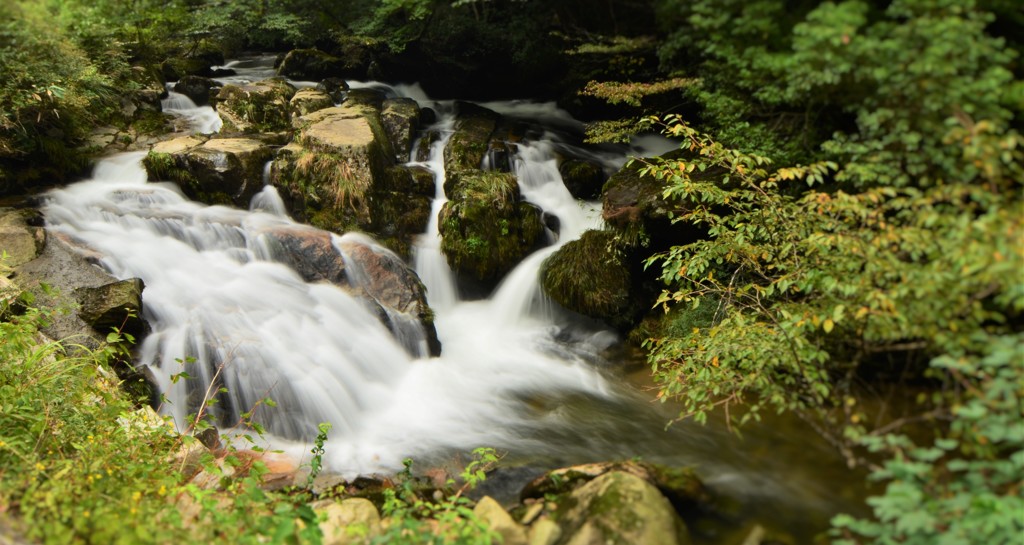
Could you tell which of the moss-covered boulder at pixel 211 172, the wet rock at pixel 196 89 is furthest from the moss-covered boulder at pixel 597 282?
the wet rock at pixel 196 89

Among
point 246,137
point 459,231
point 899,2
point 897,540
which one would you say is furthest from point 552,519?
point 246,137

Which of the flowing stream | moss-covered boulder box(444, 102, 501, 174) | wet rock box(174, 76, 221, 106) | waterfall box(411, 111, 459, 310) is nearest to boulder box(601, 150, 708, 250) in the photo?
the flowing stream

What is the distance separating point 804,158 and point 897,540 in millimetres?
3016

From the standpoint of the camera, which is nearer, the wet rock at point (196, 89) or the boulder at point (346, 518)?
the boulder at point (346, 518)

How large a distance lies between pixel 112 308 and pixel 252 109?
5.72 metres

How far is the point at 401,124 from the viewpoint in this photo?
10289mm

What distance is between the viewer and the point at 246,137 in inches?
374

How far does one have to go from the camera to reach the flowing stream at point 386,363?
4699 millimetres

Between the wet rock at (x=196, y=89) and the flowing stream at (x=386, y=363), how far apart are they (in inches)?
113

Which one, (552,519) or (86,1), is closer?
(552,519)

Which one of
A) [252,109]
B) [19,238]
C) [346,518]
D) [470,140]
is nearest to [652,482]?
[346,518]

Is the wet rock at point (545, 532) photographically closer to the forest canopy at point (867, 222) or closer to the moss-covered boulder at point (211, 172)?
the forest canopy at point (867, 222)

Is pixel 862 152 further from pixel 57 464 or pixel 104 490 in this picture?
pixel 57 464

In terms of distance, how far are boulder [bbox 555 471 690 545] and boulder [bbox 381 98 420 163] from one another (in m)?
7.34
